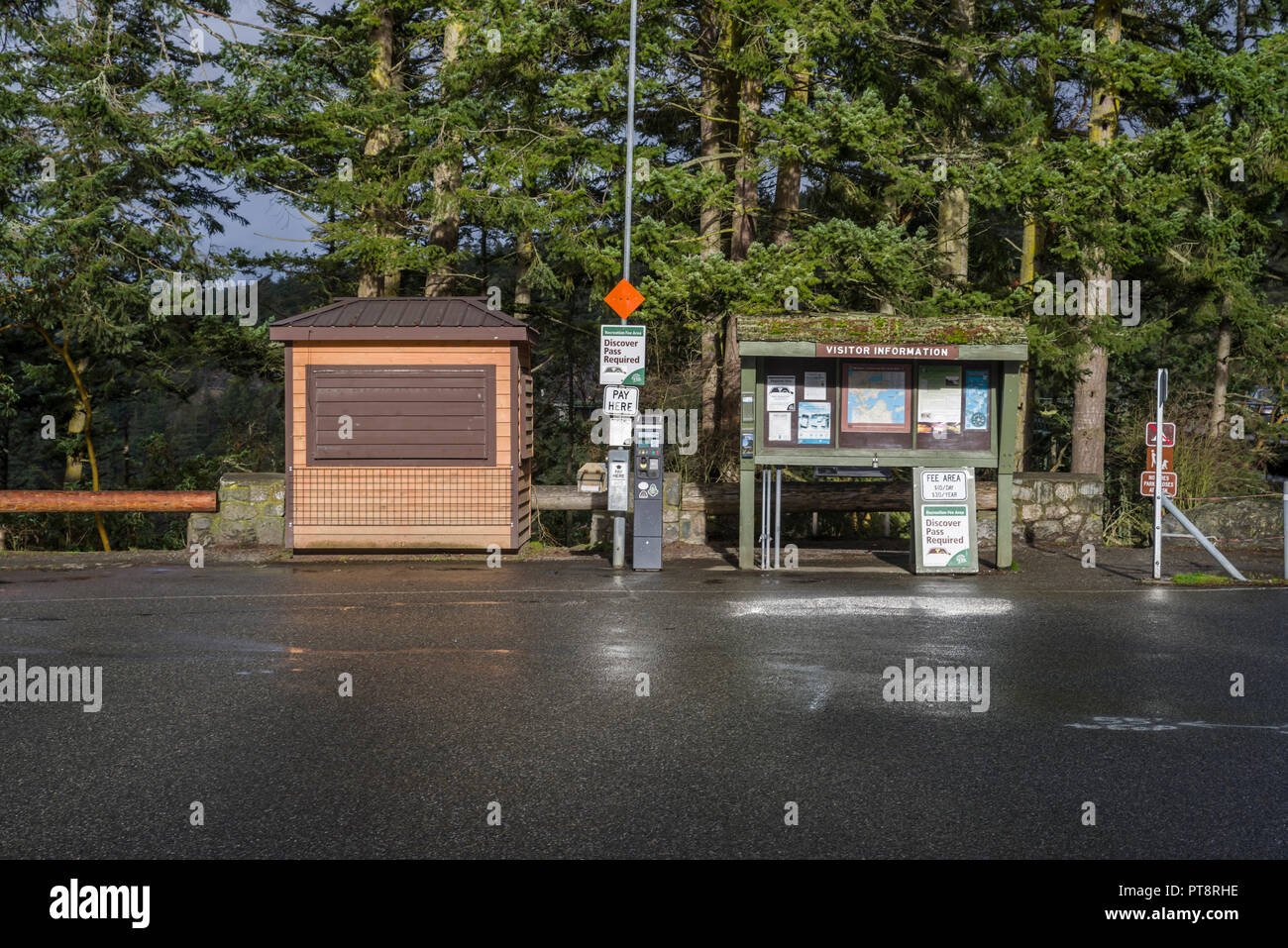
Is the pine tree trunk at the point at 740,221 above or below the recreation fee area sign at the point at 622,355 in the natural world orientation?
above

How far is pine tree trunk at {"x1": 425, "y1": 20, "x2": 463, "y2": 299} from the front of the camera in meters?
20.0

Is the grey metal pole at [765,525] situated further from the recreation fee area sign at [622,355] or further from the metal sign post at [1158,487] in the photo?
the metal sign post at [1158,487]

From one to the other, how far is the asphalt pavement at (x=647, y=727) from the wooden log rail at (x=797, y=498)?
4.03 metres

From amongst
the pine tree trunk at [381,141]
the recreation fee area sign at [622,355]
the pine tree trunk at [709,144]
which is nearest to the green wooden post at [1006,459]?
the recreation fee area sign at [622,355]

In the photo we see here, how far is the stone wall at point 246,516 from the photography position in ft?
50.2

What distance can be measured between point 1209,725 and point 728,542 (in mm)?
9989

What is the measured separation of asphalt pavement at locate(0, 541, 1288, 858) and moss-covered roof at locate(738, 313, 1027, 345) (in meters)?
3.14

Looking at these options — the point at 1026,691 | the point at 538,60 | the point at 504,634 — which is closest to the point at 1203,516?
the point at 1026,691

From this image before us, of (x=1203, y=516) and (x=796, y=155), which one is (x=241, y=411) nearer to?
(x=796, y=155)

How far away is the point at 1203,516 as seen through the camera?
15.7 meters

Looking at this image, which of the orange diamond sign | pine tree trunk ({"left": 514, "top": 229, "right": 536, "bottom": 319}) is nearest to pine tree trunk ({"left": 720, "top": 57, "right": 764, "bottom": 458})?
pine tree trunk ({"left": 514, "top": 229, "right": 536, "bottom": 319})

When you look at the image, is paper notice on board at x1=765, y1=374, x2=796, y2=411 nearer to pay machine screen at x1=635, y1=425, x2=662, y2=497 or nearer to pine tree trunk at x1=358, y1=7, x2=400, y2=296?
pay machine screen at x1=635, y1=425, x2=662, y2=497

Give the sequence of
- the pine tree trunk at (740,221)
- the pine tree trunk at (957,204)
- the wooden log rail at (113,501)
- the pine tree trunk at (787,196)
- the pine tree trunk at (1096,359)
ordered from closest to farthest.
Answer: the wooden log rail at (113,501), the pine tree trunk at (1096,359), the pine tree trunk at (957,204), the pine tree trunk at (740,221), the pine tree trunk at (787,196)

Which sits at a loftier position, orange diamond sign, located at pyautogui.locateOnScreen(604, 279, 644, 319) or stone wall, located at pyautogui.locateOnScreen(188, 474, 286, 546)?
orange diamond sign, located at pyautogui.locateOnScreen(604, 279, 644, 319)
